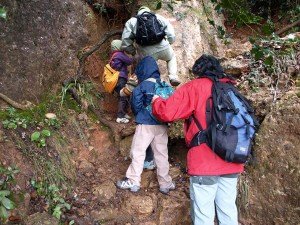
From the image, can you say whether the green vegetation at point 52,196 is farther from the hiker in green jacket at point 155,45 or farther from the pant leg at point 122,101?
the hiker in green jacket at point 155,45

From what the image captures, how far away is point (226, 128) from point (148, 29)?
2120 millimetres

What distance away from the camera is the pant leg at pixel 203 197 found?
3793 millimetres

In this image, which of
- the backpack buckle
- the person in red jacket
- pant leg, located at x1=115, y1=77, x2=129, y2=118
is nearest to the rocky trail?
pant leg, located at x1=115, y1=77, x2=129, y2=118

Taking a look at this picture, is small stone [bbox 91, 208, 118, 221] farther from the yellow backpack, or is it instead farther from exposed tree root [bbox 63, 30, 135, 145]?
the yellow backpack

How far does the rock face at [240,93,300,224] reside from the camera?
4.29 metres

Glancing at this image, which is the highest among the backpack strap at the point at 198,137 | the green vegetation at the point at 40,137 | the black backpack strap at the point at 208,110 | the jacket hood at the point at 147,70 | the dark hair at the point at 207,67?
the dark hair at the point at 207,67

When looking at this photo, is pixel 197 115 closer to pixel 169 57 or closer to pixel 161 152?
pixel 161 152

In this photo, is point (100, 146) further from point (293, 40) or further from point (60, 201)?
point (293, 40)

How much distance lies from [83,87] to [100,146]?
1159mm

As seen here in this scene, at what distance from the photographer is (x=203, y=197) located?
12.6ft

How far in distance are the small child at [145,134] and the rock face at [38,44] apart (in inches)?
74.5

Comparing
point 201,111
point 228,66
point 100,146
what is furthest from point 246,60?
point 100,146

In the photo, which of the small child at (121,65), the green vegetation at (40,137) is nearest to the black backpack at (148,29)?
the small child at (121,65)

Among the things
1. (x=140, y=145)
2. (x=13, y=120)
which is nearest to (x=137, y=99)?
(x=140, y=145)
